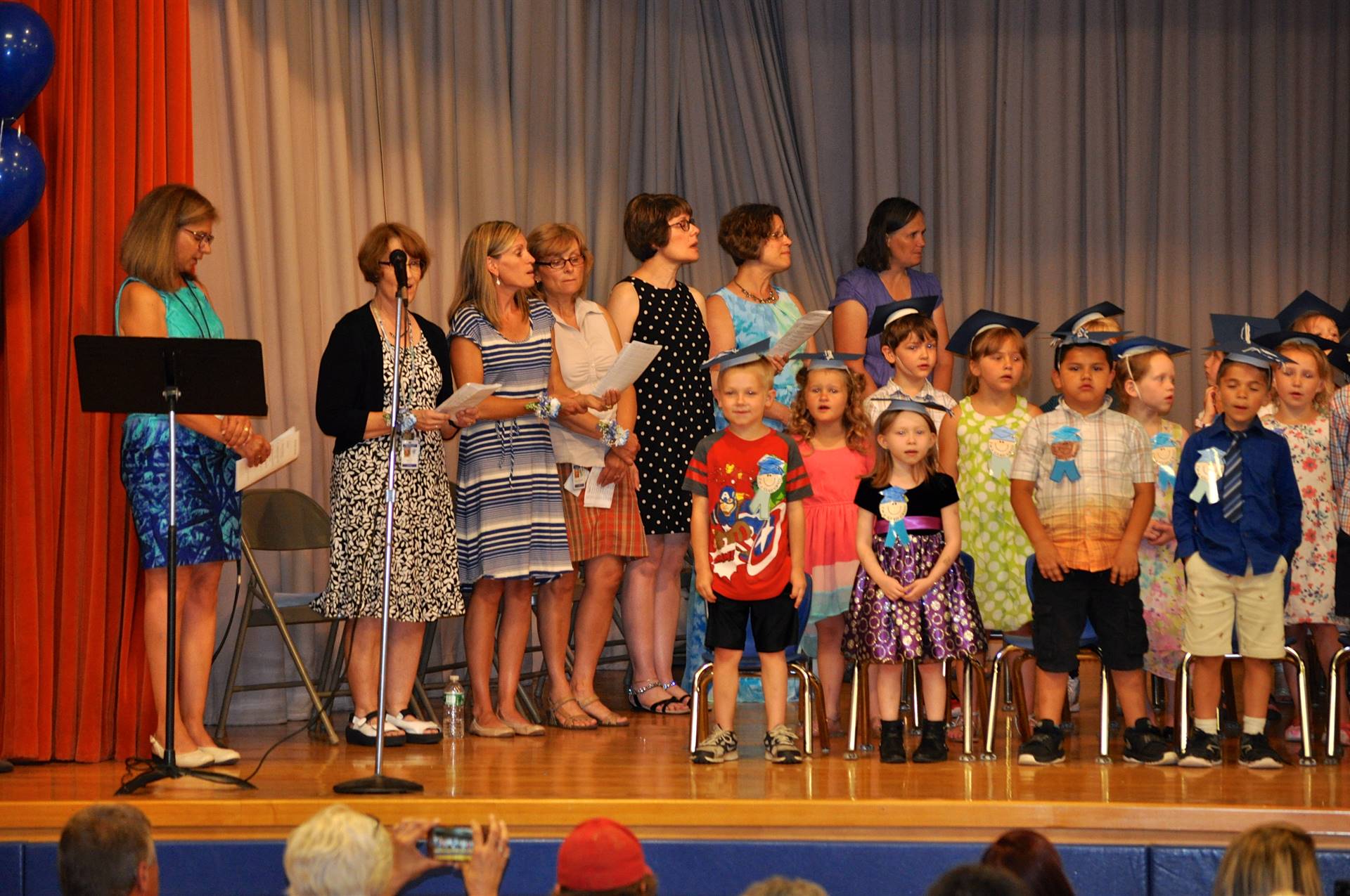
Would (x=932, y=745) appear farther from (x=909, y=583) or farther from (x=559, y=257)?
(x=559, y=257)

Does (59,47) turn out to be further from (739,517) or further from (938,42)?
(938,42)

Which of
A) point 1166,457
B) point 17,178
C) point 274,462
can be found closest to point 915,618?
point 1166,457

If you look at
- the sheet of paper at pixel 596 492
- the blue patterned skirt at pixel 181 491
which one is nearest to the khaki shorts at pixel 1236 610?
the sheet of paper at pixel 596 492

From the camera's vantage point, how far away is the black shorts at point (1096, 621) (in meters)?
4.62

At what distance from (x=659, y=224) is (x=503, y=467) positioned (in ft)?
3.82

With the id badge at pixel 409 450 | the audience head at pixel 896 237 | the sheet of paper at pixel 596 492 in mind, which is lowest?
the sheet of paper at pixel 596 492

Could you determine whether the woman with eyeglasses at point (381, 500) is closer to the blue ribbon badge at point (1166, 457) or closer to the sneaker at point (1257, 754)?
the blue ribbon badge at point (1166, 457)

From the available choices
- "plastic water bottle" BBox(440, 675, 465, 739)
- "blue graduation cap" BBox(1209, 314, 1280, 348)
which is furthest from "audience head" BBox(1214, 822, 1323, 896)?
"plastic water bottle" BBox(440, 675, 465, 739)

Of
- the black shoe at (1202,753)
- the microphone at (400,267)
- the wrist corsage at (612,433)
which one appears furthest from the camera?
the wrist corsage at (612,433)

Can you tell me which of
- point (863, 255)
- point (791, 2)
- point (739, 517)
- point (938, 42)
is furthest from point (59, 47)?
point (938, 42)

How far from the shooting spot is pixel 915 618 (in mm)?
4680

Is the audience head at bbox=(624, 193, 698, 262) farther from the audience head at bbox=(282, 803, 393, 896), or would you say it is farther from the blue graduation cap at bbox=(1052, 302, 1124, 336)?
the audience head at bbox=(282, 803, 393, 896)

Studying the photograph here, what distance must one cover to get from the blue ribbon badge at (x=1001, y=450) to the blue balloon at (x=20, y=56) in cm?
325

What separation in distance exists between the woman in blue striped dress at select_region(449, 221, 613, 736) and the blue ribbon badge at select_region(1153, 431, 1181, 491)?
1946 millimetres
